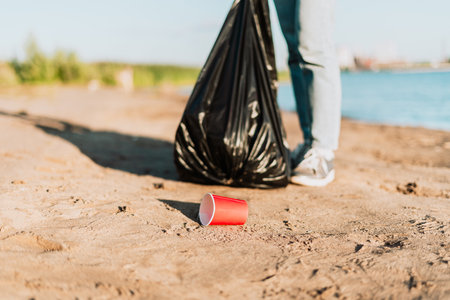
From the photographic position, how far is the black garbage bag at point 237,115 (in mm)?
2115

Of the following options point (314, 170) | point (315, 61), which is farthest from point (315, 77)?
point (314, 170)

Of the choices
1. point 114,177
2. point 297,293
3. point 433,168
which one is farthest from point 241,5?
point 433,168

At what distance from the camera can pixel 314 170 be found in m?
2.34

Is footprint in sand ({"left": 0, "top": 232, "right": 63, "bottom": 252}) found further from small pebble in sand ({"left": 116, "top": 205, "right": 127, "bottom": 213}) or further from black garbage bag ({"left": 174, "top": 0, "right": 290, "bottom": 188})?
black garbage bag ({"left": 174, "top": 0, "right": 290, "bottom": 188})

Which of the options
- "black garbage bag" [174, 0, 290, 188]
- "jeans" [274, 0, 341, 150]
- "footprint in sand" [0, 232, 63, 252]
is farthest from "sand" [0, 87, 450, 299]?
"jeans" [274, 0, 341, 150]

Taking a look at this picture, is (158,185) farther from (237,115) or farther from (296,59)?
(296,59)

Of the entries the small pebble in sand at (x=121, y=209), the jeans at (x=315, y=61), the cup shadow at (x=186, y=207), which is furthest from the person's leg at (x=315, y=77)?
the small pebble in sand at (x=121, y=209)

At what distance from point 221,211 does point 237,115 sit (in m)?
0.70

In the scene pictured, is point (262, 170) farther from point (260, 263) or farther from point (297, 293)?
point (297, 293)

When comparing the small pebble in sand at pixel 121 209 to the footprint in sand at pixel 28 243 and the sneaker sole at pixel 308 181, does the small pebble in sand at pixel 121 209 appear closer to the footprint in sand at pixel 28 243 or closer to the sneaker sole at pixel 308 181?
the footprint in sand at pixel 28 243

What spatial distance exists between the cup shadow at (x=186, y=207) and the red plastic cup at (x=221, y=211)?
79 millimetres

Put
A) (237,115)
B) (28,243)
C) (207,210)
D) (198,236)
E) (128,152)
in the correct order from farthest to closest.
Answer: (128,152) → (237,115) → (207,210) → (198,236) → (28,243)

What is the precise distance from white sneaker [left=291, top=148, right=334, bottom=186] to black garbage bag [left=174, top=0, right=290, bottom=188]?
0.55 ft

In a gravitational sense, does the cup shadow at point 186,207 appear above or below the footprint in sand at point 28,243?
below
